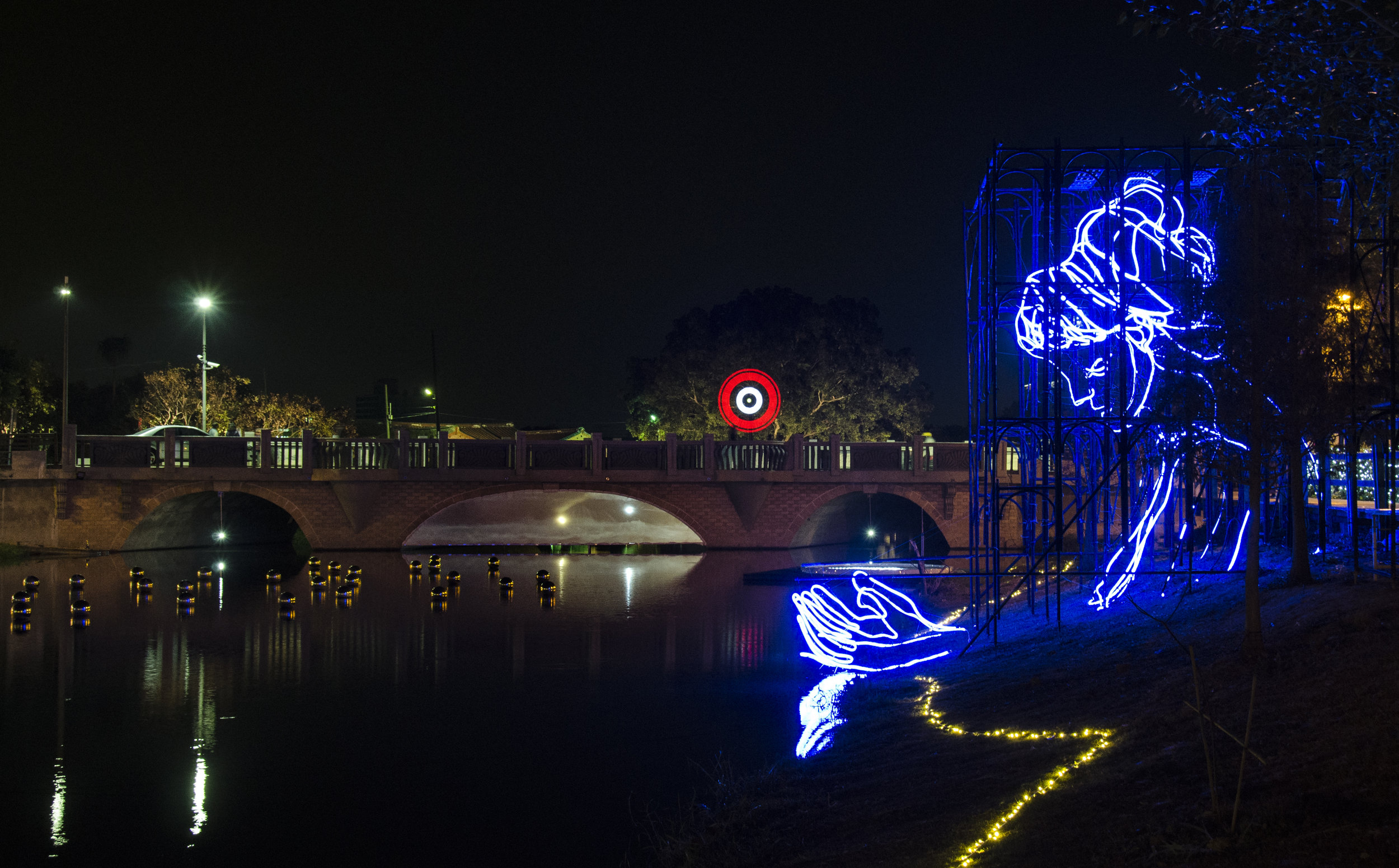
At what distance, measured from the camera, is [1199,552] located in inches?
651

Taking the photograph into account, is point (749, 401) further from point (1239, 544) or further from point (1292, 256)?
point (1292, 256)

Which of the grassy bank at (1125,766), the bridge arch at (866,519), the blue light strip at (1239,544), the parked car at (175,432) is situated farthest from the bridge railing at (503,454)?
the grassy bank at (1125,766)

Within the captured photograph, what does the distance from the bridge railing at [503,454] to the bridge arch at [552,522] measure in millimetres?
4666

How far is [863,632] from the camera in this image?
14281 millimetres

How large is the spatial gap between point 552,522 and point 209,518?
12.8 m

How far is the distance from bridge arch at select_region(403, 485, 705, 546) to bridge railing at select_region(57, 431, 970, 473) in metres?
4.67

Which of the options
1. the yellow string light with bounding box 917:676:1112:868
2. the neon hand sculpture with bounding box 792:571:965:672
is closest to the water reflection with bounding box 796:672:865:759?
the neon hand sculpture with bounding box 792:571:965:672

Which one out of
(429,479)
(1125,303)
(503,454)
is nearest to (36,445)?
(429,479)

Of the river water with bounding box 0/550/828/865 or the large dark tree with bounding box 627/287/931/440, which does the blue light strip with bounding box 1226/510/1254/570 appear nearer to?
the river water with bounding box 0/550/828/865

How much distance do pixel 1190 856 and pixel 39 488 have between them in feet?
119

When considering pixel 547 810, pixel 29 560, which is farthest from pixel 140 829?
pixel 29 560

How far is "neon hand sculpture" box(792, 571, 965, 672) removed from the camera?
46.3 ft

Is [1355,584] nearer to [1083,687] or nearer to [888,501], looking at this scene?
[1083,687]

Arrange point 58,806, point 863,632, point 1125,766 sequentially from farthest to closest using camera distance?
point 863,632 < point 58,806 < point 1125,766
